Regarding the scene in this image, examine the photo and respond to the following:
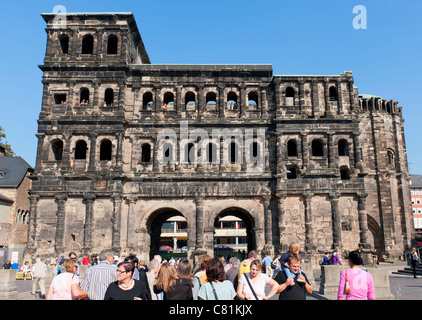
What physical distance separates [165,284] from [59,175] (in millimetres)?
23705

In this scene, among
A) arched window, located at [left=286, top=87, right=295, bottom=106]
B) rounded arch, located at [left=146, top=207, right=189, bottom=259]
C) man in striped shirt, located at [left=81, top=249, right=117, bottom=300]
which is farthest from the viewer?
arched window, located at [left=286, top=87, right=295, bottom=106]

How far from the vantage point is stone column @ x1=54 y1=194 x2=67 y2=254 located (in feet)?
84.8

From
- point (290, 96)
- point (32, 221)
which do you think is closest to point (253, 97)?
point (290, 96)

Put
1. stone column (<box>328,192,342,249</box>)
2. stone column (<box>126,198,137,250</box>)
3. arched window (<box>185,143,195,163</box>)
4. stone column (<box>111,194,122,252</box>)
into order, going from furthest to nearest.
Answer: arched window (<box>185,143,195,163</box>), stone column (<box>126,198,137,250</box>), stone column (<box>328,192,342,249</box>), stone column (<box>111,194,122,252</box>)

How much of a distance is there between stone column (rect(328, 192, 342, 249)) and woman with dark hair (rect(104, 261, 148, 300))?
2361cm

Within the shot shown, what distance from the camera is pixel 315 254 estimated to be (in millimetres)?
26406

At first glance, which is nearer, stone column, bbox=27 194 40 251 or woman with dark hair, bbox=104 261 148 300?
woman with dark hair, bbox=104 261 148 300

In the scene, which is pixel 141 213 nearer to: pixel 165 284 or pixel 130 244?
pixel 130 244

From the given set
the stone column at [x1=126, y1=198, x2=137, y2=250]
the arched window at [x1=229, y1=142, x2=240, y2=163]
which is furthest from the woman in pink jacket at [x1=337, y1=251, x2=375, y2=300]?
the stone column at [x1=126, y1=198, x2=137, y2=250]

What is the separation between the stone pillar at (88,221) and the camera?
25.8m

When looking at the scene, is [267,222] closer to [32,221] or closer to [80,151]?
[80,151]

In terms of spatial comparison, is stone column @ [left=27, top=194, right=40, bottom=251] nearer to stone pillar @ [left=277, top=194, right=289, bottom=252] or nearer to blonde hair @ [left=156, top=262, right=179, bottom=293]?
stone pillar @ [left=277, top=194, right=289, bottom=252]
